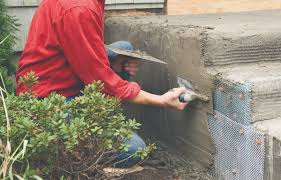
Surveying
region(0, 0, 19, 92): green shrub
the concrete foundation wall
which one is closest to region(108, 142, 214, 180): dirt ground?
the concrete foundation wall

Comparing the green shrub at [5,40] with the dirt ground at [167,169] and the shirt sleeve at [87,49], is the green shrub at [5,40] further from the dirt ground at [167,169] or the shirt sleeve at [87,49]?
the dirt ground at [167,169]

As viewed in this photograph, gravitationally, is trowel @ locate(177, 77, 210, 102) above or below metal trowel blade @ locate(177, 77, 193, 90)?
below

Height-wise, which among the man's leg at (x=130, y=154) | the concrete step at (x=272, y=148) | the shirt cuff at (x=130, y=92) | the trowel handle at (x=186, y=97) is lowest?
the man's leg at (x=130, y=154)

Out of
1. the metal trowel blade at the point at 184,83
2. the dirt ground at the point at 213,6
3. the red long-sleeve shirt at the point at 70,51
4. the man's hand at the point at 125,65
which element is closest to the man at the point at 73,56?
the red long-sleeve shirt at the point at 70,51

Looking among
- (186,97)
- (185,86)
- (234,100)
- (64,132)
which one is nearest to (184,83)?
(185,86)

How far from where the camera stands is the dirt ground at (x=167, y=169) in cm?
297

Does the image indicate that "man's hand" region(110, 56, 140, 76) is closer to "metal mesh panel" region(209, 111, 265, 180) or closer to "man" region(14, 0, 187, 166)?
"man" region(14, 0, 187, 166)

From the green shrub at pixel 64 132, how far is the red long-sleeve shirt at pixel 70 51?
0.97ft

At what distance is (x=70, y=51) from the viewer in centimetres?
268

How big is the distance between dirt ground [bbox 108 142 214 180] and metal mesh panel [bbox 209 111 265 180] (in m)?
0.17

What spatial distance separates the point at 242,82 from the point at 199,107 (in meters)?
0.47

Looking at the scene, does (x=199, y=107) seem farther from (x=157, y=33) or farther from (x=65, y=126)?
(x=65, y=126)

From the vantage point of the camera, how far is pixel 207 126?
112 inches

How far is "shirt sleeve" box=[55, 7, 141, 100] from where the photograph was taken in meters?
2.61
